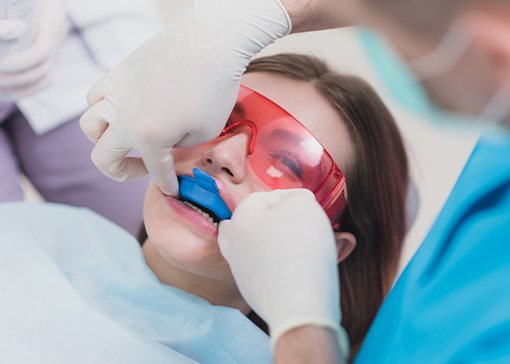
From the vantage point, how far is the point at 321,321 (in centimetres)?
76

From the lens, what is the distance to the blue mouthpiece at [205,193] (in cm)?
109

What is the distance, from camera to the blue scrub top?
2.48ft

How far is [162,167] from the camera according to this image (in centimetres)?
103

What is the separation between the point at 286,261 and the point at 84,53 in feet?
3.57

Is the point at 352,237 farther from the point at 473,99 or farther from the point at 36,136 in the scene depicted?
the point at 36,136

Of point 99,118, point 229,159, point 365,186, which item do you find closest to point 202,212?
point 229,159

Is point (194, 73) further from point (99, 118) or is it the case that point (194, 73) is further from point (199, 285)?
point (199, 285)

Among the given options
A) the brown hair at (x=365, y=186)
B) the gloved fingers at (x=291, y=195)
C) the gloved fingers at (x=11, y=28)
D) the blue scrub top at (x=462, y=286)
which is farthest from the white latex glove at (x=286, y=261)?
the gloved fingers at (x=11, y=28)

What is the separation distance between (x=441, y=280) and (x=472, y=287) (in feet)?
0.17

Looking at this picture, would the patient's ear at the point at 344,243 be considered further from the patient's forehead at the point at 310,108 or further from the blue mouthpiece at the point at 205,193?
A: the blue mouthpiece at the point at 205,193

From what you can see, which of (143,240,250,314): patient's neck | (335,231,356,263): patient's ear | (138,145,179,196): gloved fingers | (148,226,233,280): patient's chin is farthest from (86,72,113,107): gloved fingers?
(335,231,356,263): patient's ear

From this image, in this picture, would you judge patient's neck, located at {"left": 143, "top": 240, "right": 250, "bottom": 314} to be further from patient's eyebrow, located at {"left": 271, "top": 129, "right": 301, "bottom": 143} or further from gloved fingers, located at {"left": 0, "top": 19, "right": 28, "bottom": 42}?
gloved fingers, located at {"left": 0, "top": 19, "right": 28, "bottom": 42}

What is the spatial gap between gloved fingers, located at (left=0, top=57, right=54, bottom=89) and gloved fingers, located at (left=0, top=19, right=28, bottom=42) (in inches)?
4.9

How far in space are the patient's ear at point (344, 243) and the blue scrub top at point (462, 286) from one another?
0.30 metres
